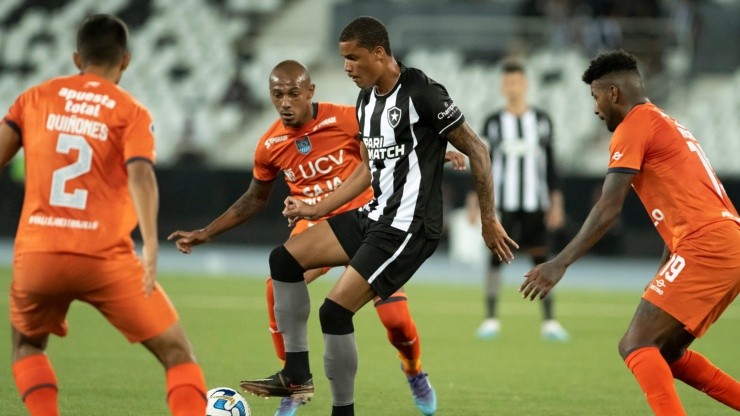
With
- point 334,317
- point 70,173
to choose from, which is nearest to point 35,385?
point 70,173

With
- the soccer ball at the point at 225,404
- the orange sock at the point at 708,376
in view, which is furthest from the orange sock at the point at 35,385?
the orange sock at the point at 708,376

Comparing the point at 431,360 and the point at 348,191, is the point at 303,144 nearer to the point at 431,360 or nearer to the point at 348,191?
the point at 348,191

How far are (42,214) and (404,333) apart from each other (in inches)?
104

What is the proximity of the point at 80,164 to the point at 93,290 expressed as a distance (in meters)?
0.57

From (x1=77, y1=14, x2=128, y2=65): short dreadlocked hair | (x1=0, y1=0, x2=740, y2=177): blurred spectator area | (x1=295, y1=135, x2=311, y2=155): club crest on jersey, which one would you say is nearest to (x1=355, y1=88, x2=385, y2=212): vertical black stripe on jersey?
(x1=295, y1=135, x2=311, y2=155): club crest on jersey

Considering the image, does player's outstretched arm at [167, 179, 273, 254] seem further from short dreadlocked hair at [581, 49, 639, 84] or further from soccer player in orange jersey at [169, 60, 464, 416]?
short dreadlocked hair at [581, 49, 639, 84]

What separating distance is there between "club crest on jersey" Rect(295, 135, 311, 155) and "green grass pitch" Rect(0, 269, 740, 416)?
1646 millimetres

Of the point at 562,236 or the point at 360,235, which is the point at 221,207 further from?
the point at 360,235

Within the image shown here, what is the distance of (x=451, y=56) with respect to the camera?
826 inches

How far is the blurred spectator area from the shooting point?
65.3 ft

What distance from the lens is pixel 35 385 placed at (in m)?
5.27

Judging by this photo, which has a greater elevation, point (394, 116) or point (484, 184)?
point (394, 116)

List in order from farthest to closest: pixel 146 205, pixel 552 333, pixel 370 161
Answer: pixel 552 333
pixel 370 161
pixel 146 205

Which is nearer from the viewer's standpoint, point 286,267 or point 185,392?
point 185,392
